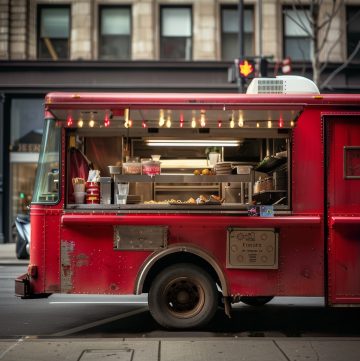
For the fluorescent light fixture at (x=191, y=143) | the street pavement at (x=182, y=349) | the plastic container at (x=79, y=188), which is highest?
the fluorescent light fixture at (x=191, y=143)

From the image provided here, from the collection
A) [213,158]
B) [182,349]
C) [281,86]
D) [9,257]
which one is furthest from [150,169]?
[9,257]

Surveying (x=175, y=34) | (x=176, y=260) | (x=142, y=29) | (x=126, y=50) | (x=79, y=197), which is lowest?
(x=176, y=260)

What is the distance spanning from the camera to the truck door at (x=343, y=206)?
7.78m

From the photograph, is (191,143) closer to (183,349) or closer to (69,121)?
(69,121)

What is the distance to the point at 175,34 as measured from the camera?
2258 cm

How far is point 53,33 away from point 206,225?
16697mm

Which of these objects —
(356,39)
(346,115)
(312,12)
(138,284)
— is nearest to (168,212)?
(138,284)

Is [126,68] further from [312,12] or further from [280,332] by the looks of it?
[280,332]

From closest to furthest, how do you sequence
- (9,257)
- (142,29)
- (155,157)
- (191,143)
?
(191,143)
(155,157)
(9,257)
(142,29)

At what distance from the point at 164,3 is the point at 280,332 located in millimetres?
16868

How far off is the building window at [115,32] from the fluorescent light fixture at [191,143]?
14.4m

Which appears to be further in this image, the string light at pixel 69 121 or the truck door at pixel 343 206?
the string light at pixel 69 121

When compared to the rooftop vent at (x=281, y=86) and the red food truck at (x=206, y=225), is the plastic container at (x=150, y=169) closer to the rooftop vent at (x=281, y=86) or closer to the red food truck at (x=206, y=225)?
the red food truck at (x=206, y=225)

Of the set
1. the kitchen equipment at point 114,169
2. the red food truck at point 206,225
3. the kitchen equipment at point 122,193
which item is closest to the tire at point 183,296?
the red food truck at point 206,225
